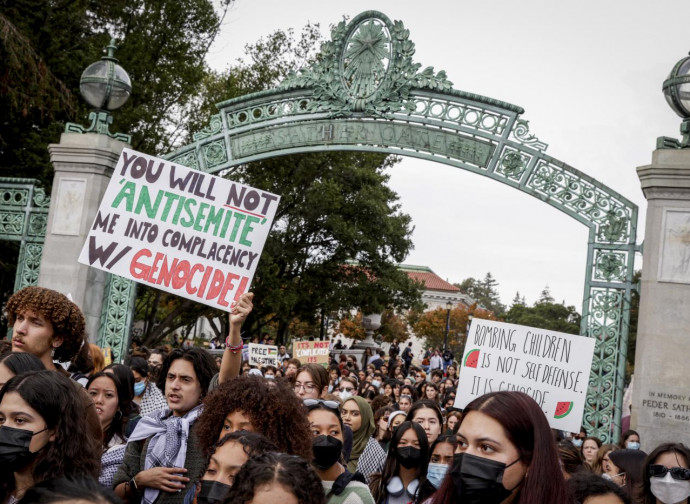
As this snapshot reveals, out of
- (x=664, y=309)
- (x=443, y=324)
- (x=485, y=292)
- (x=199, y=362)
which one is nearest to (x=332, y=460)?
(x=199, y=362)

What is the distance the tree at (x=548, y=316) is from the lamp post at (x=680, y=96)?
227ft

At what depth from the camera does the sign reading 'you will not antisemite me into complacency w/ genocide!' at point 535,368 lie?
7793 millimetres

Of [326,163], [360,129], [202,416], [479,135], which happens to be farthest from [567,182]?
[326,163]

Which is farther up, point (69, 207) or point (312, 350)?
point (69, 207)

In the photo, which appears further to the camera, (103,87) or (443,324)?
(443,324)

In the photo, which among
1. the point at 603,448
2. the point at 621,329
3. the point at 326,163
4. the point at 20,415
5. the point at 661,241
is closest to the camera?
the point at 20,415

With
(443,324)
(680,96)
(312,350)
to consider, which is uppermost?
(443,324)

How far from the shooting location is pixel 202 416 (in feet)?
13.6

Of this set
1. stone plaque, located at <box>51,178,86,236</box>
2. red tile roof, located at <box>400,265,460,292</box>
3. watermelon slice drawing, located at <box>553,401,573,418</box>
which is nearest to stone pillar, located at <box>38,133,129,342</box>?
stone plaque, located at <box>51,178,86,236</box>

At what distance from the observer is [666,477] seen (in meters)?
4.90

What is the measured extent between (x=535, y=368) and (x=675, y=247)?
320 centimetres

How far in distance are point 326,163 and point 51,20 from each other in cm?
1193

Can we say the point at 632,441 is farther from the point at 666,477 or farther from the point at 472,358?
the point at 666,477

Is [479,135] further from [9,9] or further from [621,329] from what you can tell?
[9,9]
